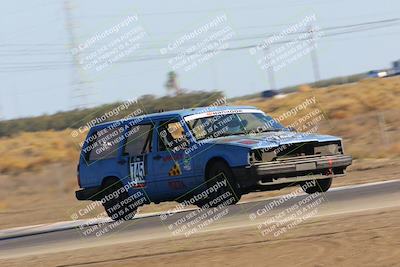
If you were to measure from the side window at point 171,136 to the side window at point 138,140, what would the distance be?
26 cm

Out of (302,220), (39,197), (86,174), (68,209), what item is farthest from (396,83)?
(302,220)

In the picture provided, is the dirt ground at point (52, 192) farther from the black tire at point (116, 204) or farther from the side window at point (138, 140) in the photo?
the side window at point (138, 140)

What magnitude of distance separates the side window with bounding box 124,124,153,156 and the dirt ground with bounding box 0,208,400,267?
3.49 m

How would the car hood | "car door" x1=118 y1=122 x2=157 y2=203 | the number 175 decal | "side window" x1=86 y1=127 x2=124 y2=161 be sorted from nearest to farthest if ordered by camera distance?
1. the car hood
2. "car door" x1=118 y1=122 x2=157 y2=203
3. the number 175 decal
4. "side window" x1=86 y1=127 x2=124 y2=161

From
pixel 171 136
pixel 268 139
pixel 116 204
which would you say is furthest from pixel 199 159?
pixel 116 204

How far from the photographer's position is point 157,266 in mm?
9078

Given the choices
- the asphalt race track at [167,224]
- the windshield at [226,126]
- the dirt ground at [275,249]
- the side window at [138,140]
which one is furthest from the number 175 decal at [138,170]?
the dirt ground at [275,249]

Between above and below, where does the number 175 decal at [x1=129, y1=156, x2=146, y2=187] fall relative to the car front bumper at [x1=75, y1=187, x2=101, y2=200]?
above

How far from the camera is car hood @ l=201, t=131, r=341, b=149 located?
42.5 feet

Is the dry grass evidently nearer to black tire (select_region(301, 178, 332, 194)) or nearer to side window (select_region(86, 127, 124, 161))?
side window (select_region(86, 127, 124, 161))

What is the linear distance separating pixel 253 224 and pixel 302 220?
26.3 inches

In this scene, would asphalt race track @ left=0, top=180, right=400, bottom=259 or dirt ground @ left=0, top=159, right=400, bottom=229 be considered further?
dirt ground @ left=0, top=159, right=400, bottom=229

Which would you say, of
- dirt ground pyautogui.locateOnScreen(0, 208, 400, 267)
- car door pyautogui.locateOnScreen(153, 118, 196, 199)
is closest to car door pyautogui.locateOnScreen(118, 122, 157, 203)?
car door pyautogui.locateOnScreen(153, 118, 196, 199)

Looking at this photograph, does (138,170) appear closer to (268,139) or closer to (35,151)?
Result: (268,139)
